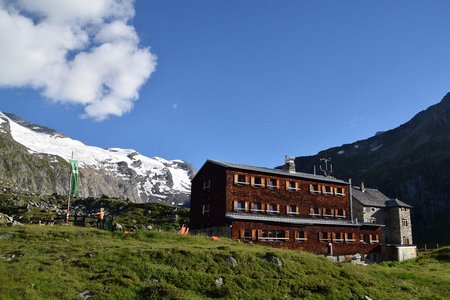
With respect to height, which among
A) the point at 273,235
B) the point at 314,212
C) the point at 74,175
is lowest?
the point at 273,235

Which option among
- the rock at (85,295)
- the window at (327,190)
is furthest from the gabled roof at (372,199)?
the rock at (85,295)

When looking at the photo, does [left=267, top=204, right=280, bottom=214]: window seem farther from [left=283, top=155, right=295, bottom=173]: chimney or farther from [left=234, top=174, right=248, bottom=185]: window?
[left=283, top=155, right=295, bottom=173]: chimney

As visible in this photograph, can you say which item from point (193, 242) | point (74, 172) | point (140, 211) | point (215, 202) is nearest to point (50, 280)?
point (193, 242)

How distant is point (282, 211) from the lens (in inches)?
2202

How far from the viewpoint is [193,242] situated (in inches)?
1505

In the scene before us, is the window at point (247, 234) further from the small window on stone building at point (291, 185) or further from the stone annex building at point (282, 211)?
the small window on stone building at point (291, 185)

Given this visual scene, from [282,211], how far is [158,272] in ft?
104

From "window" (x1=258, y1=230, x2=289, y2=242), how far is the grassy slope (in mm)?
13084

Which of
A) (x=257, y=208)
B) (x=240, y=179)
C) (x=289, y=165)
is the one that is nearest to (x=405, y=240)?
(x=289, y=165)

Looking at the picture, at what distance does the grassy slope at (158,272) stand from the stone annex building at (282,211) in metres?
13.6

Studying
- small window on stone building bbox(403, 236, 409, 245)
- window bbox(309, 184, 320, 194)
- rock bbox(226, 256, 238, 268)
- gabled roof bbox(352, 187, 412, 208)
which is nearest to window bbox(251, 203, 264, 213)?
window bbox(309, 184, 320, 194)

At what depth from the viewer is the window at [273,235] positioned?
5017cm

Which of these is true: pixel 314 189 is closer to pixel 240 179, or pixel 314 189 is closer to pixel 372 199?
pixel 240 179

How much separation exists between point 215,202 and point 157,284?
29.7m
